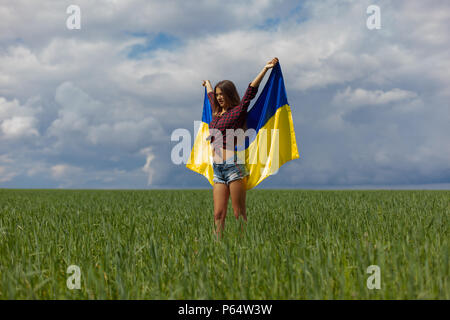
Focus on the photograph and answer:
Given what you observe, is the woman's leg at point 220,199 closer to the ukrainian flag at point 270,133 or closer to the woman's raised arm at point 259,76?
the ukrainian flag at point 270,133

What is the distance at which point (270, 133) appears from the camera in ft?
18.7

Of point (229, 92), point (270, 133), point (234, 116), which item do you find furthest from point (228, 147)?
point (270, 133)

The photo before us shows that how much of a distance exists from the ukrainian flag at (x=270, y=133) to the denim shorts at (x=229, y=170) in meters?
0.56

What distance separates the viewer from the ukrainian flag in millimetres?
5562

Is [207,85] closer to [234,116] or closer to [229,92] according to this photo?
[229,92]

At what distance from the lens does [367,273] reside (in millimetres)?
3062

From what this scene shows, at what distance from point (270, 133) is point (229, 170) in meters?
1.21

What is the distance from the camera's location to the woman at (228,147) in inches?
194

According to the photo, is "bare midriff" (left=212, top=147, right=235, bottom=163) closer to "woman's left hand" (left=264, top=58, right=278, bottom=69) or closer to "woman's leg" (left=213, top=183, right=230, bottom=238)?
"woman's leg" (left=213, top=183, right=230, bottom=238)

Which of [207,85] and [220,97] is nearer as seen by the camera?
[220,97]

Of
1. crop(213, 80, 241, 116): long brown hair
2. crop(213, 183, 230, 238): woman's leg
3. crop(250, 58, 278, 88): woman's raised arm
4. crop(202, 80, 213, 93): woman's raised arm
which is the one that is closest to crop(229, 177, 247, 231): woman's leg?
crop(213, 183, 230, 238): woman's leg
